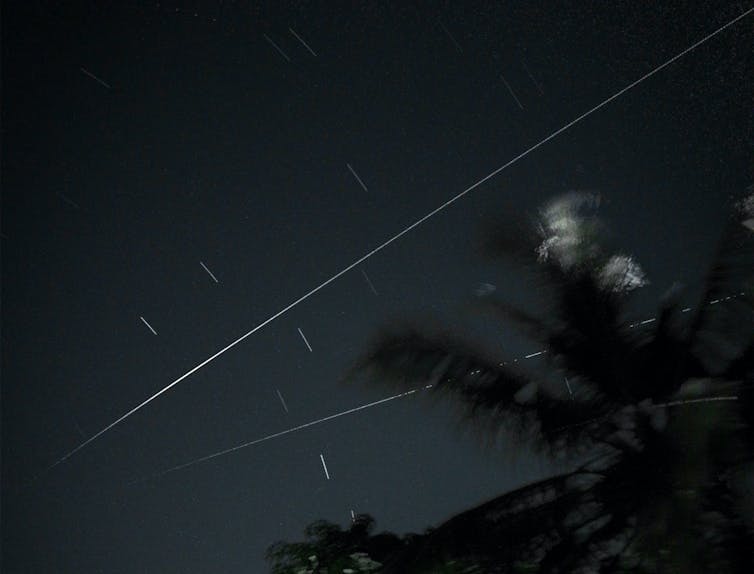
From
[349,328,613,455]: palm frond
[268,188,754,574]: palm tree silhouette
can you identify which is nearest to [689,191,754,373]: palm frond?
[268,188,754,574]: palm tree silhouette

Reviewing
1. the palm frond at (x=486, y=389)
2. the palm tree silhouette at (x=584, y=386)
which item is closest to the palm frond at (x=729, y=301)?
the palm tree silhouette at (x=584, y=386)

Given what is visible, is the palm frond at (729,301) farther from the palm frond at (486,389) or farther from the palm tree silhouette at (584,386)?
the palm frond at (486,389)

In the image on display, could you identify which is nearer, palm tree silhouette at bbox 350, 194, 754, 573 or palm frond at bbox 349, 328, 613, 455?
palm tree silhouette at bbox 350, 194, 754, 573

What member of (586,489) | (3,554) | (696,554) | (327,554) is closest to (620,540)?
(586,489)

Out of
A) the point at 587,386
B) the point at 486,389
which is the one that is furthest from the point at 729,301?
the point at 486,389

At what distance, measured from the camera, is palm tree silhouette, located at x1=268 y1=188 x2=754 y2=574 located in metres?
4.63

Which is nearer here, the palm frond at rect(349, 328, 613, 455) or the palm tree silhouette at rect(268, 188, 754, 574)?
the palm tree silhouette at rect(268, 188, 754, 574)

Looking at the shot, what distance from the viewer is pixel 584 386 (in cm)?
552

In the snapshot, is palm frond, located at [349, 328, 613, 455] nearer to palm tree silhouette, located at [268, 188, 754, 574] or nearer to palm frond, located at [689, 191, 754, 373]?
palm tree silhouette, located at [268, 188, 754, 574]

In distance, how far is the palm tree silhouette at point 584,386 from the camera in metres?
4.63

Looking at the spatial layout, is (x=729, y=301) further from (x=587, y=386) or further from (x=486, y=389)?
(x=486, y=389)

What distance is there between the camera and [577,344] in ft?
18.2

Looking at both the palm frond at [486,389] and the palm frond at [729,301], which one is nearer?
the palm frond at [729,301]

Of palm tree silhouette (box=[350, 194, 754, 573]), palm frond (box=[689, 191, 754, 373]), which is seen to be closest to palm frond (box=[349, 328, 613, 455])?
palm tree silhouette (box=[350, 194, 754, 573])
